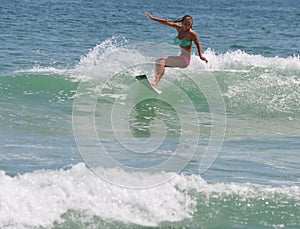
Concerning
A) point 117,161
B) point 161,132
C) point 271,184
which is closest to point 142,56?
point 161,132

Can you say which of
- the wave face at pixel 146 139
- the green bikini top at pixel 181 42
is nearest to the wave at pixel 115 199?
the wave face at pixel 146 139

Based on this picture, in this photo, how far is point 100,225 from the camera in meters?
7.86

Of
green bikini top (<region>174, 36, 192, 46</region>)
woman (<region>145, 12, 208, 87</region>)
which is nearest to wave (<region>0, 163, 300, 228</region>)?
woman (<region>145, 12, 208, 87</region>)

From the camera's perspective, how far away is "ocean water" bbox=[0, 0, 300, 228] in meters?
8.30

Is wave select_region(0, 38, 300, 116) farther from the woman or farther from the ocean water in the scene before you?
the woman

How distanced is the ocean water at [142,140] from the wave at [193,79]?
0.05 meters

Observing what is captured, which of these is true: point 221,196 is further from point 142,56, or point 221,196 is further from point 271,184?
point 142,56

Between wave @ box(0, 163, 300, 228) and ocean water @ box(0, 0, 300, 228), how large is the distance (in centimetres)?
1

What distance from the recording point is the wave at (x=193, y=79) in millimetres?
17533

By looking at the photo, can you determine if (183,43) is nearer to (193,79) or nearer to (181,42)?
(181,42)

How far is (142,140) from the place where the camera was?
42.4 ft

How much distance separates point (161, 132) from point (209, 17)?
3617 centimetres

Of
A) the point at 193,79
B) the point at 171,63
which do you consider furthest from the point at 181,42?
the point at 193,79

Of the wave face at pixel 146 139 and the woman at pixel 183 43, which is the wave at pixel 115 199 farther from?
the woman at pixel 183 43
